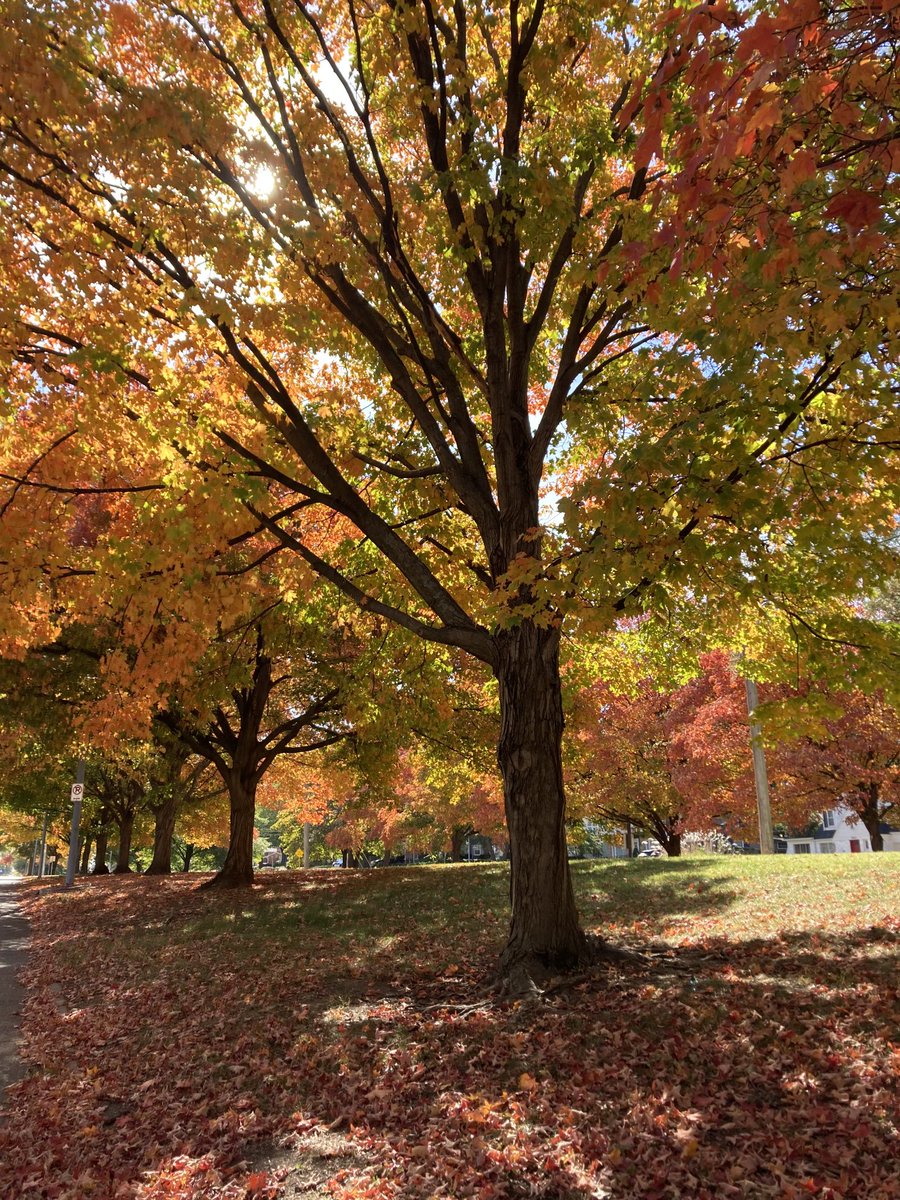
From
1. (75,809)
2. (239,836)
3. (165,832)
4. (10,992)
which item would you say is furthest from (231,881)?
(165,832)

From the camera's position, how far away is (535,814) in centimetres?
641

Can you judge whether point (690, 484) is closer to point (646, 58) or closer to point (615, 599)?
point (615, 599)

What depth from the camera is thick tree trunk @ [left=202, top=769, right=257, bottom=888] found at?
17516 mm

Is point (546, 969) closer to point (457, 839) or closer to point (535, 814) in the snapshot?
point (535, 814)

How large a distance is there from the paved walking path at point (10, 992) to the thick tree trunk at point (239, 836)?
13.6ft

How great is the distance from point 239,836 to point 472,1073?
14.7 meters

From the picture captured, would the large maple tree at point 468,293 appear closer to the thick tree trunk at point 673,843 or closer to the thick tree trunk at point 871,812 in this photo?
the thick tree trunk at point 871,812

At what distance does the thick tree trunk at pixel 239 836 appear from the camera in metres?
17.5

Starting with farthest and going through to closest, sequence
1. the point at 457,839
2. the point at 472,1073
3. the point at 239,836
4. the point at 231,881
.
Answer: the point at 457,839
the point at 239,836
the point at 231,881
the point at 472,1073

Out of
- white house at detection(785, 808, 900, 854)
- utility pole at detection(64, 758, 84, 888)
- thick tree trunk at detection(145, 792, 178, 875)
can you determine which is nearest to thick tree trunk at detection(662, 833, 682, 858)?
thick tree trunk at detection(145, 792, 178, 875)

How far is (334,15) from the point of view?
6879 millimetres

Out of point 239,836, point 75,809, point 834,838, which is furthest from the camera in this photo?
point 834,838

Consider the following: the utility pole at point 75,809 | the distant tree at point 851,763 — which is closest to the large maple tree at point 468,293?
the utility pole at point 75,809

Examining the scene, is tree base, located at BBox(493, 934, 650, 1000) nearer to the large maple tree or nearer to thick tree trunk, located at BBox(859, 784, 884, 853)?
the large maple tree
